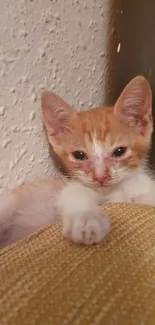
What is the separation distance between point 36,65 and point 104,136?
0.25 metres

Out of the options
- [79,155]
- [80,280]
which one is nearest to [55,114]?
[79,155]

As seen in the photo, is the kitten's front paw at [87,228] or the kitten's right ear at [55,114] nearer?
the kitten's front paw at [87,228]

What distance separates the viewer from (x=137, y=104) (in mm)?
1028

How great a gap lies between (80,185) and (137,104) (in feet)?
0.85

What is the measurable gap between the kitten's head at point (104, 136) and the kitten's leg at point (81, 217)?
84mm

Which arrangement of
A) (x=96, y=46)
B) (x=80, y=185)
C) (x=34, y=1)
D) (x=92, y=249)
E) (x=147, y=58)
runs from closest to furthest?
(x=92, y=249), (x=34, y=1), (x=80, y=185), (x=96, y=46), (x=147, y=58)

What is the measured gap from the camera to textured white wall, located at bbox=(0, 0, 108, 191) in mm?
821

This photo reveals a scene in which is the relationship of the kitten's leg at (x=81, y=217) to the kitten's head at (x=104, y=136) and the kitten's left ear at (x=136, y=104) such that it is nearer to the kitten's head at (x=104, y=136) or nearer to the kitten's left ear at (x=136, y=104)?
the kitten's head at (x=104, y=136)

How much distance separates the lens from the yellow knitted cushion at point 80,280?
46 centimetres

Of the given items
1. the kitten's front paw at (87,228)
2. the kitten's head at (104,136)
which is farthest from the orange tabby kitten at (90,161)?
the kitten's front paw at (87,228)

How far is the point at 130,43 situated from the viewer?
126 cm

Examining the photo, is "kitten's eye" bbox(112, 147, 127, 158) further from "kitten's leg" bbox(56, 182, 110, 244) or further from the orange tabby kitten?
"kitten's leg" bbox(56, 182, 110, 244)

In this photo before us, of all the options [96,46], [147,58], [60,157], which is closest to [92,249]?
[60,157]

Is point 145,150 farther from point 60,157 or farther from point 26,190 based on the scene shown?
point 26,190
